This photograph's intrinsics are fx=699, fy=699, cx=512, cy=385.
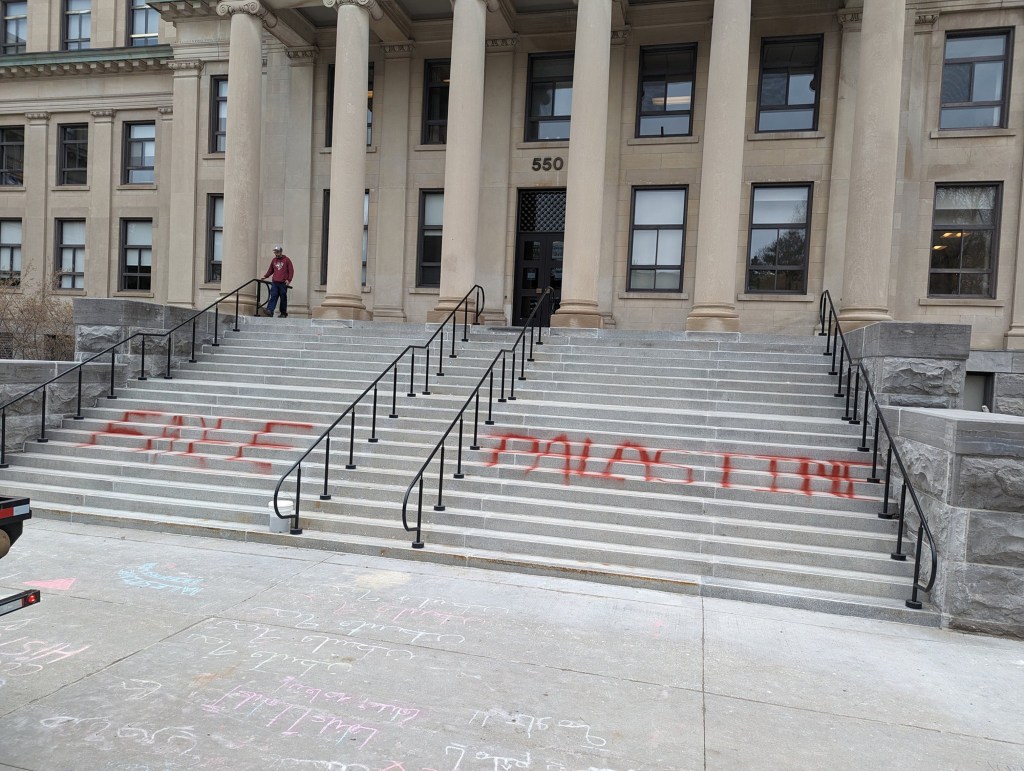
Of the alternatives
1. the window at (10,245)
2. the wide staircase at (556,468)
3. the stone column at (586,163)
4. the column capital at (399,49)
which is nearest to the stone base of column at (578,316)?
the stone column at (586,163)

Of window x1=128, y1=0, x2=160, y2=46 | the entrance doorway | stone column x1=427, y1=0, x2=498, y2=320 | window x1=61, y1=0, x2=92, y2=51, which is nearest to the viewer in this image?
stone column x1=427, y1=0, x2=498, y2=320

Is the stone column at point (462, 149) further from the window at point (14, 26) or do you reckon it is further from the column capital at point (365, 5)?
the window at point (14, 26)

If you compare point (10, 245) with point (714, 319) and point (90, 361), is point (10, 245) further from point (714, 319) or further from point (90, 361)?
point (714, 319)

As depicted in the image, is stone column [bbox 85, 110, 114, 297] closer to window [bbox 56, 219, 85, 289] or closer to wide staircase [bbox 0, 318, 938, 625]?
window [bbox 56, 219, 85, 289]

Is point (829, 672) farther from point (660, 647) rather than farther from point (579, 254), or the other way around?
point (579, 254)

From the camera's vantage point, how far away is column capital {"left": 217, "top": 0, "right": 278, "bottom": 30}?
17219 millimetres

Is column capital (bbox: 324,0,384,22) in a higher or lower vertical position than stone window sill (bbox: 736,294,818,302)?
higher

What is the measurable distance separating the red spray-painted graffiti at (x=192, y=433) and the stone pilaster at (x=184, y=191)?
37.7ft

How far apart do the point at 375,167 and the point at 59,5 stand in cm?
1461

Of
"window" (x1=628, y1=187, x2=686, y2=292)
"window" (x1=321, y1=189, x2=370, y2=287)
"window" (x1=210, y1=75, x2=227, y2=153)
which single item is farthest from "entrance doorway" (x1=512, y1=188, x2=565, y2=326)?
"window" (x1=210, y1=75, x2=227, y2=153)

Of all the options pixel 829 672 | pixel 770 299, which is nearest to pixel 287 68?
pixel 770 299

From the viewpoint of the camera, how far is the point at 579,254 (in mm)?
14898

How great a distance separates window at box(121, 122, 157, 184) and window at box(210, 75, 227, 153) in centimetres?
331

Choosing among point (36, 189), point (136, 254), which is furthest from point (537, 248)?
point (36, 189)
